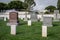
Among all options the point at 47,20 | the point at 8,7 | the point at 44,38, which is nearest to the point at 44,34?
the point at 44,38

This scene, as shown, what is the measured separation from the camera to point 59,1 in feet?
190

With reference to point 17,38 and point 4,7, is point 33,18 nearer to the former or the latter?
point 17,38

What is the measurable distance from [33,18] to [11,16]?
237 inches

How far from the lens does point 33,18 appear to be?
2578 centimetres

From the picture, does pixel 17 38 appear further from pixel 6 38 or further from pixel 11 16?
pixel 11 16

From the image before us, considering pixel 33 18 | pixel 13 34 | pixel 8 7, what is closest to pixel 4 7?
pixel 8 7

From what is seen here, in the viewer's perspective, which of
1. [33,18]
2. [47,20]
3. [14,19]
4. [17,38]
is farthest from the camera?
[33,18]

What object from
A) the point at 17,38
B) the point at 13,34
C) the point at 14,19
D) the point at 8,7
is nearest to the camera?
the point at 17,38

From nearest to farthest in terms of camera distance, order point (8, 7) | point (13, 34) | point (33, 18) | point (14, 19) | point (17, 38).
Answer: point (17, 38), point (13, 34), point (14, 19), point (33, 18), point (8, 7)

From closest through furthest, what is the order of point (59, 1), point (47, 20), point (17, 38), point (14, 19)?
1. point (17, 38)
2. point (47, 20)
3. point (14, 19)
4. point (59, 1)

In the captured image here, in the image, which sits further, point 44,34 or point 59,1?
point 59,1

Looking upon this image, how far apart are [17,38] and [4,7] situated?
72.8 meters

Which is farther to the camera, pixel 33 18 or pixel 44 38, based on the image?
pixel 33 18

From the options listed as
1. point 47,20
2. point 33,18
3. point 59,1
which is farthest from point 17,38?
point 59,1
